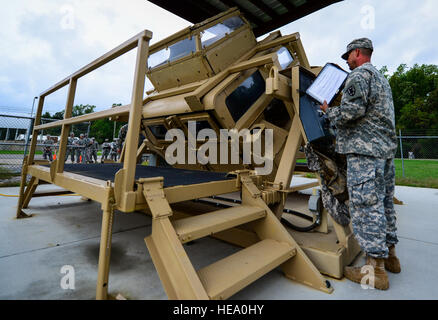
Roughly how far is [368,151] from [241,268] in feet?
4.38

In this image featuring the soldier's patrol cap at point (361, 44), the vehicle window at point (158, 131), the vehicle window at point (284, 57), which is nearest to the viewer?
the soldier's patrol cap at point (361, 44)

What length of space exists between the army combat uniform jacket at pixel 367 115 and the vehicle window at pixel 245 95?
1.30 metres

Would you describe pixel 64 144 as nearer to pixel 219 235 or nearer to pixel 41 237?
pixel 41 237

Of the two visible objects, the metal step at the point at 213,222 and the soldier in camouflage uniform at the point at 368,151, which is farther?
the soldier in camouflage uniform at the point at 368,151

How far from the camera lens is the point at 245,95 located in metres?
3.10

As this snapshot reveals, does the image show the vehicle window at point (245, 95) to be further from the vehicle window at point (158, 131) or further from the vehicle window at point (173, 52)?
the vehicle window at point (158, 131)

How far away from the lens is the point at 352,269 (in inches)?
74.2

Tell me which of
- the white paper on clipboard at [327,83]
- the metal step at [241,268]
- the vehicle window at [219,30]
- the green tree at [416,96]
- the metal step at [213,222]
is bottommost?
the metal step at [241,268]

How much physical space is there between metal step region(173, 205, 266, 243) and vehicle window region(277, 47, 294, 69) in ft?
8.19

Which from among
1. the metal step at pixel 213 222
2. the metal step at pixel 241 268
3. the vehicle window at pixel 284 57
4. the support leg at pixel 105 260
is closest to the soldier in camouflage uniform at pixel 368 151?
the metal step at pixel 241 268

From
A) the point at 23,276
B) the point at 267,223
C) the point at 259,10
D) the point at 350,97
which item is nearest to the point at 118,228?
the point at 23,276

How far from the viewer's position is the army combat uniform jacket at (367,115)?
5.94 ft

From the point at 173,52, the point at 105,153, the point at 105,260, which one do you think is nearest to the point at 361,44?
the point at 173,52

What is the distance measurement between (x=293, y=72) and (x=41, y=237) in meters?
3.47
